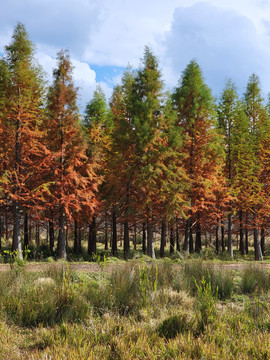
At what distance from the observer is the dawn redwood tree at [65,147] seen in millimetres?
17672

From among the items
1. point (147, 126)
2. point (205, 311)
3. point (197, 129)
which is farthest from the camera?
point (197, 129)

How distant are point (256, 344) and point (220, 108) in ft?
68.7

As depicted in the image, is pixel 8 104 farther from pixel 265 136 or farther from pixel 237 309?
pixel 265 136

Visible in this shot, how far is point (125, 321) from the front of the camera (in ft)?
16.8

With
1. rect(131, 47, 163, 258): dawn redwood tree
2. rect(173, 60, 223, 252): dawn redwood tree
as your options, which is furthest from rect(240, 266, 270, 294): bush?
rect(173, 60, 223, 252): dawn redwood tree

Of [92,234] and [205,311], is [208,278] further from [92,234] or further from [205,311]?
[92,234]

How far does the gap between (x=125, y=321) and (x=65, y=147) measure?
14750 mm

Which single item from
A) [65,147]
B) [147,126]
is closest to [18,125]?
[65,147]

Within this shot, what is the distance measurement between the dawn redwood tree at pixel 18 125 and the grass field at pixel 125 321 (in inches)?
414

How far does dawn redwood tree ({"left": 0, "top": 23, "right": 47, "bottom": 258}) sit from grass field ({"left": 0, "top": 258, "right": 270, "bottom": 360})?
10526 mm

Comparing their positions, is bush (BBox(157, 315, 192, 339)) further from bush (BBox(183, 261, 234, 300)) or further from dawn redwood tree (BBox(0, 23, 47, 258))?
dawn redwood tree (BBox(0, 23, 47, 258))

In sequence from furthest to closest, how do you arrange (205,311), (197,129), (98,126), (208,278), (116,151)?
(98,126) → (197,129) → (116,151) → (208,278) → (205,311)

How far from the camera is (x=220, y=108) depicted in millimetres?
22938

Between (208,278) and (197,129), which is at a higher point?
(197,129)
